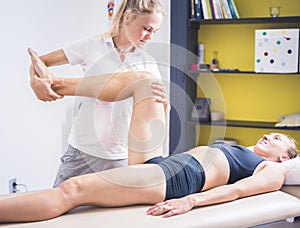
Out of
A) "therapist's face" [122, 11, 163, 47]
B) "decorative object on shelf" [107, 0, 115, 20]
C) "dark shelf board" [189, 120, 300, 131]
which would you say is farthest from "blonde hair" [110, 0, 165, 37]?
"dark shelf board" [189, 120, 300, 131]

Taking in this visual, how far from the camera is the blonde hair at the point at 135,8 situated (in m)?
2.00

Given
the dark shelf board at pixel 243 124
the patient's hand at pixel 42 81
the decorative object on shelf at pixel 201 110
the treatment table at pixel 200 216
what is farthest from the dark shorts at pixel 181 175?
the decorative object on shelf at pixel 201 110

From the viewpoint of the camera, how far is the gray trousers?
2061 millimetres

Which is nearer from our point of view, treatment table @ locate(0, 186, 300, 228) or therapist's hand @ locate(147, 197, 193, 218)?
treatment table @ locate(0, 186, 300, 228)

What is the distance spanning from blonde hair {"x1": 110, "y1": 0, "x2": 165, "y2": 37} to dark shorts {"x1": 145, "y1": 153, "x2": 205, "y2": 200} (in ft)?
1.88

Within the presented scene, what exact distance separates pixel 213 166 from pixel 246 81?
6.03 feet

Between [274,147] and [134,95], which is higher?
[134,95]

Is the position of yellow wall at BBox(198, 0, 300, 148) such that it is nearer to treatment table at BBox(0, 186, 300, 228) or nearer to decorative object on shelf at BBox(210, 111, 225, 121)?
decorative object on shelf at BBox(210, 111, 225, 121)

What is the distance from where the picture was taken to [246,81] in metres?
3.72

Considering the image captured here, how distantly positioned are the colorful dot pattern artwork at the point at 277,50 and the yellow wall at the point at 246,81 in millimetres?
198

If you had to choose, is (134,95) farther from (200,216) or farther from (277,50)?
(277,50)

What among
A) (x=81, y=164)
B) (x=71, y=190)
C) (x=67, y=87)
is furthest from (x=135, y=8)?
(x=71, y=190)

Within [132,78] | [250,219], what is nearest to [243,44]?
[132,78]

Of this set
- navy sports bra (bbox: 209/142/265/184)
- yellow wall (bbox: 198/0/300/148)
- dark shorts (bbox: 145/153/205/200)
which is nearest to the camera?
dark shorts (bbox: 145/153/205/200)
